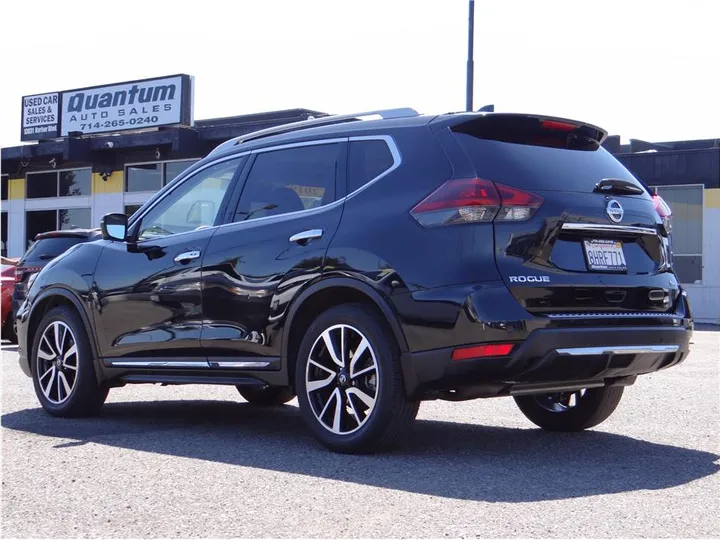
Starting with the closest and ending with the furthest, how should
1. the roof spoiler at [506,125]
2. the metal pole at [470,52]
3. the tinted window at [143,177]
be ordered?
the roof spoiler at [506,125], the metal pole at [470,52], the tinted window at [143,177]

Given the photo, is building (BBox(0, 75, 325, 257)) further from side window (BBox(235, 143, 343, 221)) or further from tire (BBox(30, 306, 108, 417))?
side window (BBox(235, 143, 343, 221))

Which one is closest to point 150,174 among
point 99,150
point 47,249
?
point 99,150

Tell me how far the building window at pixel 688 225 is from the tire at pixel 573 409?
827 inches

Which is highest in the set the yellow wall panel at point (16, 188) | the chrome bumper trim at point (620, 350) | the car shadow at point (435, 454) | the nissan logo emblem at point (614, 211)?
the yellow wall panel at point (16, 188)

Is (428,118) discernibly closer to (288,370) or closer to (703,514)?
(288,370)

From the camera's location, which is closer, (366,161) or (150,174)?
(366,161)

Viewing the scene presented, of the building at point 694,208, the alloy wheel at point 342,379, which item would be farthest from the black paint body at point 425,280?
the building at point 694,208

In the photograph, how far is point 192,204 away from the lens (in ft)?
24.6

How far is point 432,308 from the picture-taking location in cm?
562

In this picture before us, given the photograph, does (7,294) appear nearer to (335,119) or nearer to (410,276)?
(335,119)

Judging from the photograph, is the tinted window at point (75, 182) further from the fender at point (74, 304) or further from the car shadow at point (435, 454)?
the car shadow at point (435, 454)

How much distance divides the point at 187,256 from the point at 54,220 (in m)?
27.8

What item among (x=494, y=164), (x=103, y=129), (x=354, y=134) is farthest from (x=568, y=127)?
(x=103, y=129)

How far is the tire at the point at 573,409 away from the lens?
699cm
